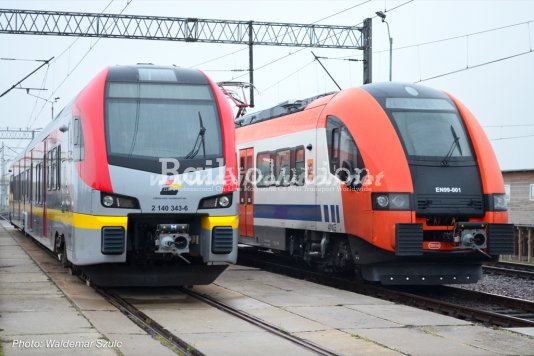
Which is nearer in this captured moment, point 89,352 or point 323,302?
point 89,352

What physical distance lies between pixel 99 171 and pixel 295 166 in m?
5.93

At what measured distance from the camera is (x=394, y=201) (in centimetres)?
1245

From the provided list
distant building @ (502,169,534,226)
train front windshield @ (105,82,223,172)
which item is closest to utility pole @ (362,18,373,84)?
distant building @ (502,169,534,226)

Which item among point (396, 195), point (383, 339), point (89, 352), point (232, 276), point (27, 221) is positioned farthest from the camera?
point (27, 221)

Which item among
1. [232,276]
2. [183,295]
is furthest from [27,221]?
[183,295]

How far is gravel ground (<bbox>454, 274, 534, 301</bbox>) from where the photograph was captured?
13977 millimetres

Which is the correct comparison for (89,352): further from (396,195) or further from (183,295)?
(396,195)

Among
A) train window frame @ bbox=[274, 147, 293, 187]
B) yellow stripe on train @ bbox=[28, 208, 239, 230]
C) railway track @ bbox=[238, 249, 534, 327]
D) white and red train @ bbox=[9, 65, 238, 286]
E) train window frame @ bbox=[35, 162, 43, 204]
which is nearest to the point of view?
railway track @ bbox=[238, 249, 534, 327]

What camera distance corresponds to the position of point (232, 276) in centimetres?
1538

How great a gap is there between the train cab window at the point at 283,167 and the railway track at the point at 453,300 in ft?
6.47

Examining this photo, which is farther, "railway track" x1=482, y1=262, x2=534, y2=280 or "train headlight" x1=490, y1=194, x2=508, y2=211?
"railway track" x1=482, y1=262, x2=534, y2=280

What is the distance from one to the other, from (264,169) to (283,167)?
1405mm

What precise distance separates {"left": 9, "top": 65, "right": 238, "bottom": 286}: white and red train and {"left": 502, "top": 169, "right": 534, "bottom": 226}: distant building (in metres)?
17.2

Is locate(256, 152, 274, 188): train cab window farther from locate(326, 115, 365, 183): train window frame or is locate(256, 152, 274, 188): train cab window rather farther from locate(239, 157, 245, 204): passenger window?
locate(326, 115, 365, 183): train window frame
